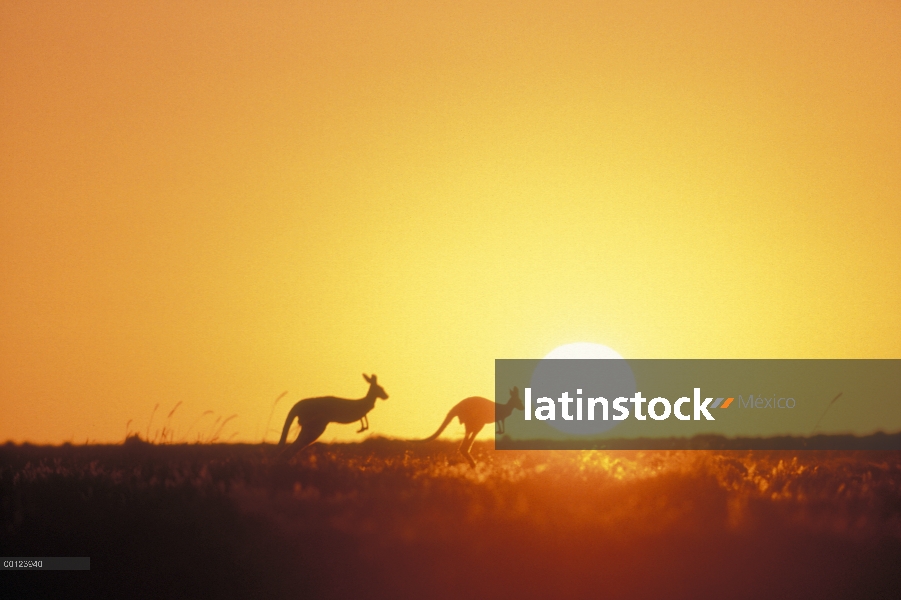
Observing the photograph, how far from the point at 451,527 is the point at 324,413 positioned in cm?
361

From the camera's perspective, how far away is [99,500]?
10.2 meters

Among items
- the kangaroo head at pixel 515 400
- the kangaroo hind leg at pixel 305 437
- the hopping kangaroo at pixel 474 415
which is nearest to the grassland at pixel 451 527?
the kangaroo hind leg at pixel 305 437

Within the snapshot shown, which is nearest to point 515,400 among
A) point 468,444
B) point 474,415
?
point 474,415

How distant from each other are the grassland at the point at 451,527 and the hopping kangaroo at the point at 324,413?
0.62 meters

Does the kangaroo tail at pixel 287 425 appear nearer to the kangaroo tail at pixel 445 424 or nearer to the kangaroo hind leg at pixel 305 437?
the kangaroo hind leg at pixel 305 437

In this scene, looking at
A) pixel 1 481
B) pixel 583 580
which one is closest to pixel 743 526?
pixel 583 580

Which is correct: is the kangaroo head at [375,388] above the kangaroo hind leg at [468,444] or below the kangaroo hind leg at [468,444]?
above

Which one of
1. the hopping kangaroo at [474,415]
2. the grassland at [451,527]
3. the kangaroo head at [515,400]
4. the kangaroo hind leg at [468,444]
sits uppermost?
the kangaroo head at [515,400]

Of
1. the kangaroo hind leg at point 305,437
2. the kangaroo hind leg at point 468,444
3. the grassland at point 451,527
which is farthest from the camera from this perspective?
the kangaroo hind leg at point 305,437

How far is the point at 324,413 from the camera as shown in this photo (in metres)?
12.7

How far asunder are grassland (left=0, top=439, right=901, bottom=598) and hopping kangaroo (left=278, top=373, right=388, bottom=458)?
618mm

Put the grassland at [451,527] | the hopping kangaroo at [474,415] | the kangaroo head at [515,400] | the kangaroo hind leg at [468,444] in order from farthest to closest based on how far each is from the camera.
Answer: the kangaroo head at [515,400], the hopping kangaroo at [474,415], the kangaroo hind leg at [468,444], the grassland at [451,527]

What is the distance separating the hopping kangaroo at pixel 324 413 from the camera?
40.6ft

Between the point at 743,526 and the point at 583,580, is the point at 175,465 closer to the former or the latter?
the point at 583,580
